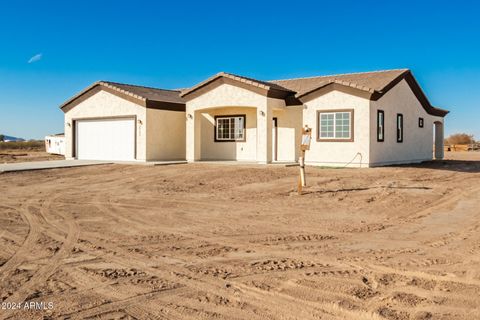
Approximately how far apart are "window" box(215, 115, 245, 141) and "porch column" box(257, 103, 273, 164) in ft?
9.59

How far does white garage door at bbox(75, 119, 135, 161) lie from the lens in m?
24.2

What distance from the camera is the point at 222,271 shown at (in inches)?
222

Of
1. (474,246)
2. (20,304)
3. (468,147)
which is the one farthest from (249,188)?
(468,147)

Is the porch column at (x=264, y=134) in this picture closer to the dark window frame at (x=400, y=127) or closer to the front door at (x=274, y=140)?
the front door at (x=274, y=140)

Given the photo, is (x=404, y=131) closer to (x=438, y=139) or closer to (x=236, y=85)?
(x=438, y=139)

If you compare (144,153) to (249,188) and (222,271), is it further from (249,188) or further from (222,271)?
(222,271)

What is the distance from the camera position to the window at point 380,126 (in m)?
20.0

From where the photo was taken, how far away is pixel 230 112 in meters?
24.1

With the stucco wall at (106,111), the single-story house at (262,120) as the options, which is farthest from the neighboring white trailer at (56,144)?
the single-story house at (262,120)

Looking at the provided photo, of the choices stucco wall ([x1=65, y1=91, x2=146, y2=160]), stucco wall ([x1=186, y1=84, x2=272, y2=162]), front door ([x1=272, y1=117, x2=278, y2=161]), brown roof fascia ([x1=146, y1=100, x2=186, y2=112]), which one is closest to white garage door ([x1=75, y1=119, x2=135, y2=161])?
stucco wall ([x1=65, y1=91, x2=146, y2=160])

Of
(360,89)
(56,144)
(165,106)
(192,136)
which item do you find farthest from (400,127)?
(56,144)

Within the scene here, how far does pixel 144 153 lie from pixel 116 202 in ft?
38.7

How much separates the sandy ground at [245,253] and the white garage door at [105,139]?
10655 millimetres

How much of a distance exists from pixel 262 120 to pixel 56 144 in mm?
22477
